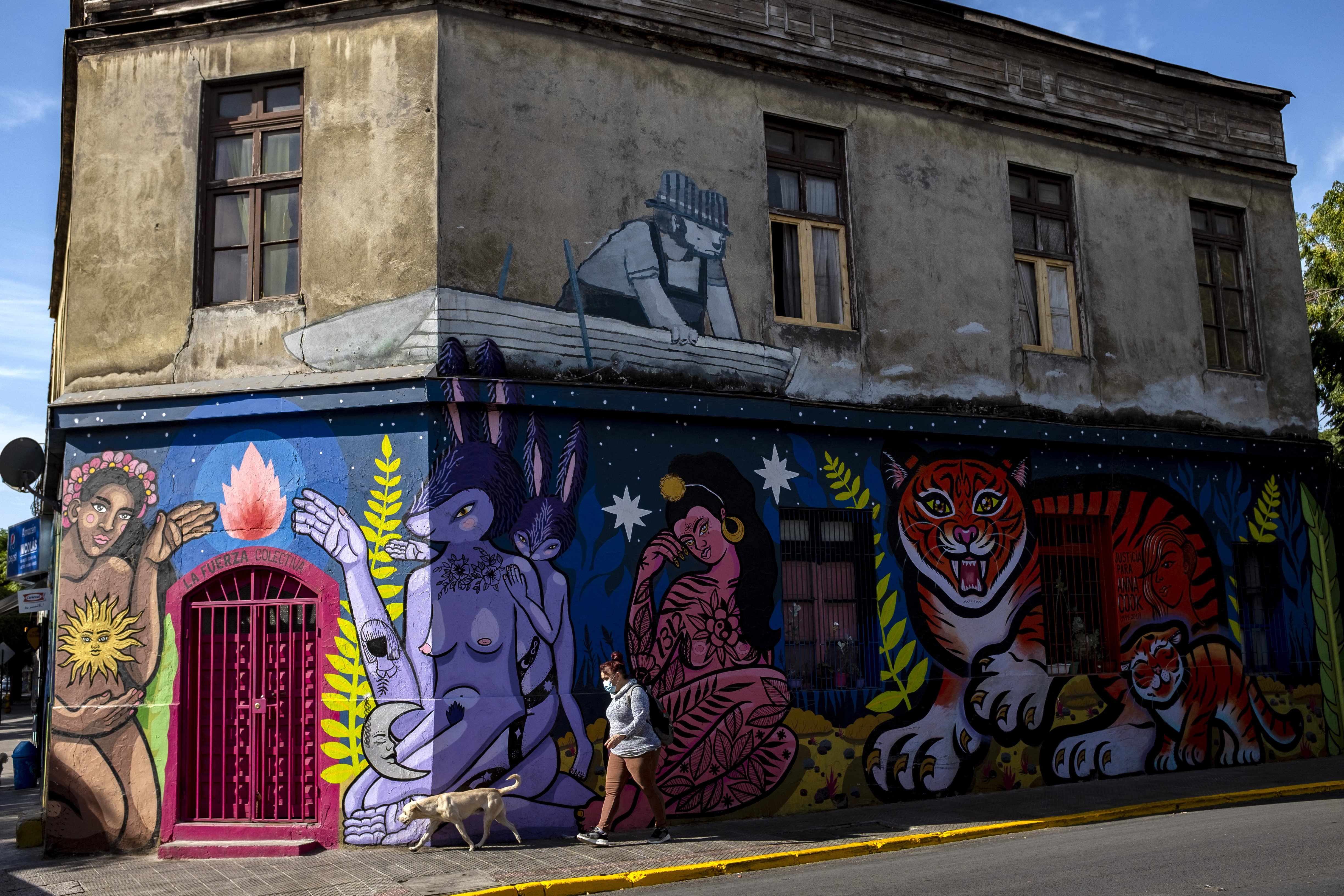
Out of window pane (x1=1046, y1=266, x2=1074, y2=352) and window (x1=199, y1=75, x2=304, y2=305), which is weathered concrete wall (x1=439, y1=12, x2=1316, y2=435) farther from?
window (x1=199, y1=75, x2=304, y2=305)

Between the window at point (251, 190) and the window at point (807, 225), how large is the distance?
190 inches

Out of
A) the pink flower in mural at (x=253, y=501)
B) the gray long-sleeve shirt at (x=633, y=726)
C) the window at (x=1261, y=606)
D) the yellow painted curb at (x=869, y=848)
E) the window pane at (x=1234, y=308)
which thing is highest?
the window pane at (x=1234, y=308)

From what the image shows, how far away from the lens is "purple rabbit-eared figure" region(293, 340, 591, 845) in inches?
381

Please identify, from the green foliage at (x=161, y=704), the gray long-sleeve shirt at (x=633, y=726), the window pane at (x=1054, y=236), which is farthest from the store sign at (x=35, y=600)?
the window pane at (x=1054, y=236)

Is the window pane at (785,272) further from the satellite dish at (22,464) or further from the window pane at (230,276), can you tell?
the satellite dish at (22,464)

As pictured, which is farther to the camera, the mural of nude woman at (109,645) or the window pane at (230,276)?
the window pane at (230,276)

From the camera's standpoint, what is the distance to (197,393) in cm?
1040

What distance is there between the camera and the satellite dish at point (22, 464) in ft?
44.6

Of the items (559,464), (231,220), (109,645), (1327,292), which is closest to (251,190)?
(231,220)

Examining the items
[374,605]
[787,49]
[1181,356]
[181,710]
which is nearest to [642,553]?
[374,605]

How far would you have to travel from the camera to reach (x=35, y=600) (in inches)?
558

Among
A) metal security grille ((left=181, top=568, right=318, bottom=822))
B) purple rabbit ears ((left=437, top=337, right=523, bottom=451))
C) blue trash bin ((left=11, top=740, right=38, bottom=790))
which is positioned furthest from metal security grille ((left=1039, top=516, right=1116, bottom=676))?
→ blue trash bin ((left=11, top=740, right=38, bottom=790))

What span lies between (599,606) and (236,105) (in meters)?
5.99

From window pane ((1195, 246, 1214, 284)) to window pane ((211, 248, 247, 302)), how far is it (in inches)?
465
